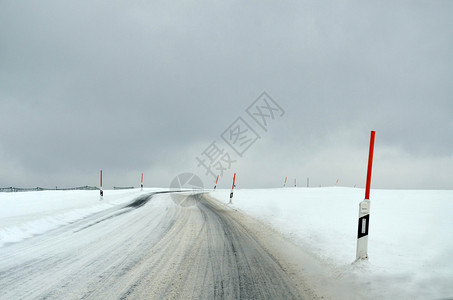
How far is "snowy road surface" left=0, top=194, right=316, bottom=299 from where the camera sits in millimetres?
3756

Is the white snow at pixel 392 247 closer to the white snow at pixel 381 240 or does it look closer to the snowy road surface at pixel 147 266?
the white snow at pixel 381 240

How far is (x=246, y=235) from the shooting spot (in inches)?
308

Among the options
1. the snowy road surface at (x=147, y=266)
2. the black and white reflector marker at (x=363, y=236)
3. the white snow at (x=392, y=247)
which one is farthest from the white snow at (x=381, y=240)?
the snowy road surface at (x=147, y=266)

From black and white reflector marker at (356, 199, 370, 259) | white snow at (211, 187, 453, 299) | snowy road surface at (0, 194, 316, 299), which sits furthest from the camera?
black and white reflector marker at (356, 199, 370, 259)

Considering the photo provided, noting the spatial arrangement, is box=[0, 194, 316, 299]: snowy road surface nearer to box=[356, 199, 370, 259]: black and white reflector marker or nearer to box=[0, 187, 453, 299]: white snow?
box=[0, 187, 453, 299]: white snow

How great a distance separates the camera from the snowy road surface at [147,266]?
376cm

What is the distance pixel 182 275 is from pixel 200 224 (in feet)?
16.5

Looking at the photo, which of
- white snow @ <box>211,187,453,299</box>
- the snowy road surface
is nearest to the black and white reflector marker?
white snow @ <box>211,187,453,299</box>

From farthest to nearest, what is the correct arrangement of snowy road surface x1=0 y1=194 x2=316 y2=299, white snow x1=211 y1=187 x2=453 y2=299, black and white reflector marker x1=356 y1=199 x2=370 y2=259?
black and white reflector marker x1=356 y1=199 x2=370 y2=259 < white snow x1=211 y1=187 x2=453 y2=299 < snowy road surface x1=0 y1=194 x2=316 y2=299

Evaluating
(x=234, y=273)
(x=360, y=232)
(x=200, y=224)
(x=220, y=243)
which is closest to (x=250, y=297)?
(x=234, y=273)

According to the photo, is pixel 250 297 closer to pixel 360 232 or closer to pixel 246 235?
pixel 360 232

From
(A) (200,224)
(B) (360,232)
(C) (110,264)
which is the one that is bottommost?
(A) (200,224)

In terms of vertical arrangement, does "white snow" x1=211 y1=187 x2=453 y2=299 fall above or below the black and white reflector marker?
below

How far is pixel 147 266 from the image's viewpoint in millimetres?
4797
